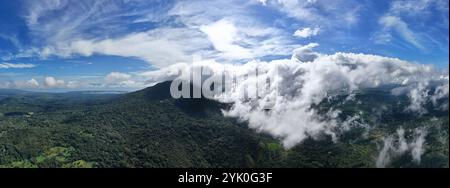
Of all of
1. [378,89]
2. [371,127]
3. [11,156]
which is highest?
[378,89]

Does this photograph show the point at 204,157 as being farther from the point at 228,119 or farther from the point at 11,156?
the point at 11,156

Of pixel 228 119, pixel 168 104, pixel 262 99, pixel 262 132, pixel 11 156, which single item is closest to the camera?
pixel 11 156

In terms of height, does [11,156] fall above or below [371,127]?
below
